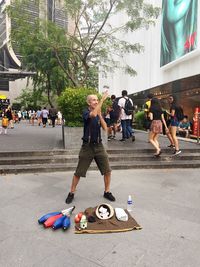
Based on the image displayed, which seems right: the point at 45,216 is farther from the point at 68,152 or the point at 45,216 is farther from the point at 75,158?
the point at 68,152

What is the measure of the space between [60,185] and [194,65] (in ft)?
39.4

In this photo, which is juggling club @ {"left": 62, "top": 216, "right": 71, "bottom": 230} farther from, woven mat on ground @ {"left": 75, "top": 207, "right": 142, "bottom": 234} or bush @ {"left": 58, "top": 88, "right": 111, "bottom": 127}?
bush @ {"left": 58, "top": 88, "right": 111, "bottom": 127}

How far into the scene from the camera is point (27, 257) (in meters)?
2.84

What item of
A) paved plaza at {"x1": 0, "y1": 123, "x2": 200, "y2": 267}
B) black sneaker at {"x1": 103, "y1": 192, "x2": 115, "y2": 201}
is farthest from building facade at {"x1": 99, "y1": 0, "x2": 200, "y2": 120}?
black sneaker at {"x1": 103, "y1": 192, "x2": 115, "y2": 201}

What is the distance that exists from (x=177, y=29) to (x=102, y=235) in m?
15.1

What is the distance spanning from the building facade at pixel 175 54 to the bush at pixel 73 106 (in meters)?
8.63

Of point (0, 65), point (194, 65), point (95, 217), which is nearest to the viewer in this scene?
point (95, 217)

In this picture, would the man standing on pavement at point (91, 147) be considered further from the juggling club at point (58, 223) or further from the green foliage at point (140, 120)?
the green foliage at point (140, 120)

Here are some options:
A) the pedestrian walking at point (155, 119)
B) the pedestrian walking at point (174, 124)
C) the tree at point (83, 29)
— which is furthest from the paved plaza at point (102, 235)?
the tree at point (83, 29)

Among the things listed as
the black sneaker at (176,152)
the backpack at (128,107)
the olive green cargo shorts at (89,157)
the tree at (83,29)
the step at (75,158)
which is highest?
the tree at (83,29)

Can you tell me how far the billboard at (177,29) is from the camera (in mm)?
13759

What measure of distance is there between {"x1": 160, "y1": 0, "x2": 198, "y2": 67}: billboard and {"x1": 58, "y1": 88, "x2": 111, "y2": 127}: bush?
28.9 feet

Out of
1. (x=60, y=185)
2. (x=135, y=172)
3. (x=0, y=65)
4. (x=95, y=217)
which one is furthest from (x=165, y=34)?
(x=0, y=65)

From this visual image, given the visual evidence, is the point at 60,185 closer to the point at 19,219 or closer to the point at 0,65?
the point at 19,219
